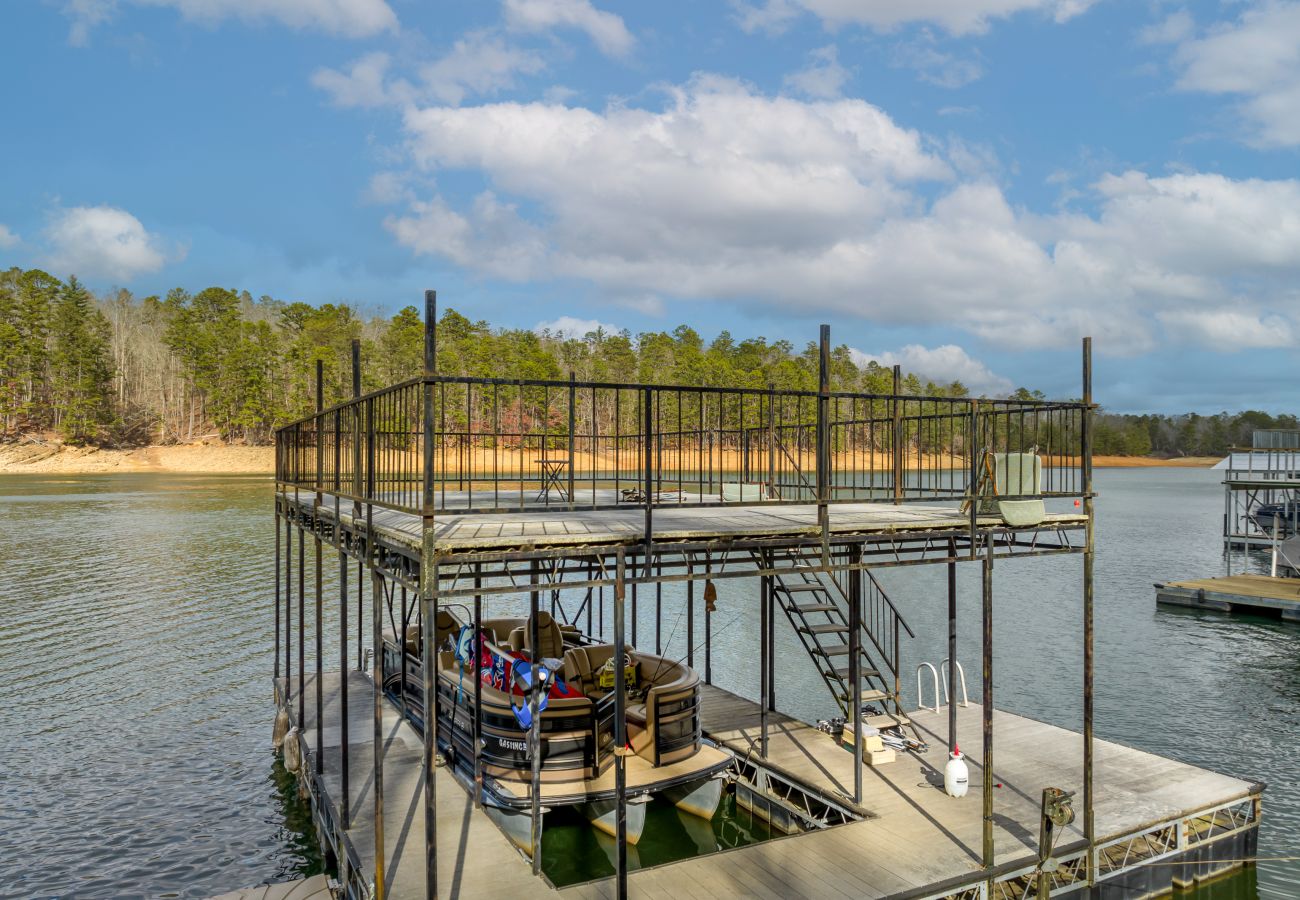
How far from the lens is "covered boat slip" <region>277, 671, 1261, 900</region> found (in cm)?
836

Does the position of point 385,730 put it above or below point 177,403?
below

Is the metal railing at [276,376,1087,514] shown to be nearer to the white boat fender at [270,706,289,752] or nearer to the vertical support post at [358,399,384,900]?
the vertical support post at [358,399,384,900]

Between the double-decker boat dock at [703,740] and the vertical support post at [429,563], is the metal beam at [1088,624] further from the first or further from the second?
the vertical support post at [429,563]

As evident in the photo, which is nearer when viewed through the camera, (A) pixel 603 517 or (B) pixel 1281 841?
(A) pixel 603 517

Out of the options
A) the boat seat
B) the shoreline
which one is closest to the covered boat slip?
the boat seat

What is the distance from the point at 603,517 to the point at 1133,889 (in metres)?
7.64

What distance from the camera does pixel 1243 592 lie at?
28.8 m

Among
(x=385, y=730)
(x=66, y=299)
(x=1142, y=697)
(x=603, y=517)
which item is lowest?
(x=1142, y=697)

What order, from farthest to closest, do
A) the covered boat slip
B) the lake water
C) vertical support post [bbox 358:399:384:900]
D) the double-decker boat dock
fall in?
1. the lake water
2. the covered boat slip
3. the double-decker boat dock
4. vertical support post [bbox 358:399:384:900]

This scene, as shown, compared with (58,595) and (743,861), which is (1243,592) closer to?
(743,861)

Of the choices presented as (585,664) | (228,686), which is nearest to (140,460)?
(228,686)

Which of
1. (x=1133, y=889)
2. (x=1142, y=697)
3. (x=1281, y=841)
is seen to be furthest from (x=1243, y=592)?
(x=1133, y=889)

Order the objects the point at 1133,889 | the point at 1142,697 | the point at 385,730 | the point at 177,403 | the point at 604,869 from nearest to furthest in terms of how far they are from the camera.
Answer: the point at 1133,889 < the point at 604,869 < the point at 385,730 < the point at 1142,697 < the point at 177,403

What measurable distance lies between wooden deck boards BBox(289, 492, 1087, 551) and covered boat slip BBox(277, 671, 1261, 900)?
3.41 meters
